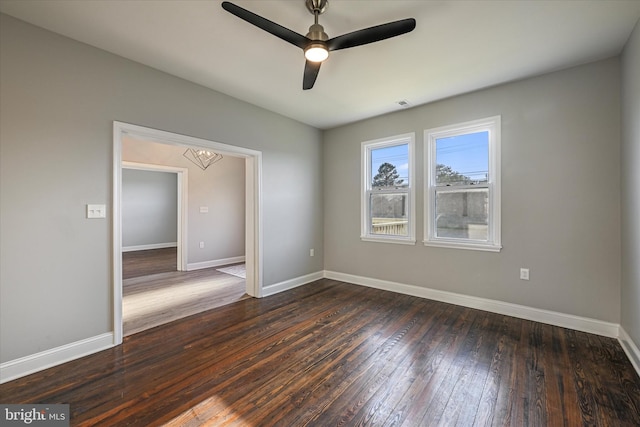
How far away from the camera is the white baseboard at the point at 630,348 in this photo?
6.84ft

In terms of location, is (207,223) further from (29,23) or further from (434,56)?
(434,56)

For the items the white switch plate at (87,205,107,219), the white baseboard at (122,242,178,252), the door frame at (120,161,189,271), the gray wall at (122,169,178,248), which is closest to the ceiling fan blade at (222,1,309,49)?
the white switch plate at (87,205,107,219)

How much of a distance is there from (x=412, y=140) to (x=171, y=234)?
871cm

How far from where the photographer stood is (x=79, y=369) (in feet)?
7.02

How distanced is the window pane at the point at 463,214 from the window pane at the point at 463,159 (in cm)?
16

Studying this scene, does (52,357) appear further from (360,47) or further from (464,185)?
(464,185)

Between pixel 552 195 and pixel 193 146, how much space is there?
4.12m

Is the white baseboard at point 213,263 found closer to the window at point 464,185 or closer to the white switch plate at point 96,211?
the white switch plate at point 96,211

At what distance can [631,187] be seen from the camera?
2.27m

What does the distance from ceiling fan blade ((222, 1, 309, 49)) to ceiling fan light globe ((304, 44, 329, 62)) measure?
5 cm

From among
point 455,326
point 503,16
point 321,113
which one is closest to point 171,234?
point 321,113

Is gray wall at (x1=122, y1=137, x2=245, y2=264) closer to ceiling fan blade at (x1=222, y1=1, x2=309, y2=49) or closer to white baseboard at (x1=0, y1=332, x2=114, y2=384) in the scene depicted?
white baseboard at (x1=0, y1=332, x2=114, y2=384)

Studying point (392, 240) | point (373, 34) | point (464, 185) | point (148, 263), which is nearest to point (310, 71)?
point (373, 34)

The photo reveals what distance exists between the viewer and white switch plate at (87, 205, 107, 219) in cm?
241
